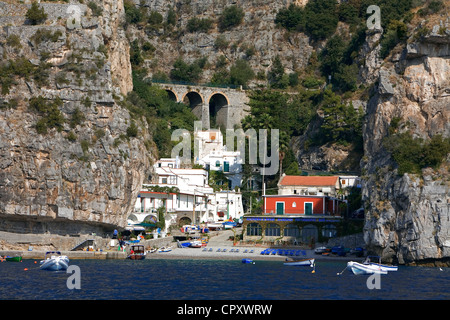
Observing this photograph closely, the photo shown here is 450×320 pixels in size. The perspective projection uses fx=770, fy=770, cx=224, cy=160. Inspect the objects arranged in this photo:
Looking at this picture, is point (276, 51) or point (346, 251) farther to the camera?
point (276, 51)

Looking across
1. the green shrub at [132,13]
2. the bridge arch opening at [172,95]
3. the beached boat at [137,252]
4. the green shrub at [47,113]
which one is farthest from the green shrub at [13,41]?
the green shrub at [132,13]

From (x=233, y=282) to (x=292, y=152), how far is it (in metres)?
43.6

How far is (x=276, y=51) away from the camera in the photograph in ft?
393

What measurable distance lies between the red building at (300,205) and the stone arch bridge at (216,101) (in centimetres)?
3146

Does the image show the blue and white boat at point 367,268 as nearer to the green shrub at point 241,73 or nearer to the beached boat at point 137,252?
the beached boat at point 137,252

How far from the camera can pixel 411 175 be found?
63844 millimetres

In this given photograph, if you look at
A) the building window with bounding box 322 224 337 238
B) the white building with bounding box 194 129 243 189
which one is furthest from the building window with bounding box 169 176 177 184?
the building window with bounding box 322 224 337 238

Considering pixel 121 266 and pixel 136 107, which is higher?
pixel 136 107

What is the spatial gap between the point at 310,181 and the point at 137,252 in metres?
22.6

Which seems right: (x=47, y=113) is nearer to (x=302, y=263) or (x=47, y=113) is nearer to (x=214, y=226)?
(x=214, y=226)

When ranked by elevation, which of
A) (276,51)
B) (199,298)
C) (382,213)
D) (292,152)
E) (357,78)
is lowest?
(199,298)

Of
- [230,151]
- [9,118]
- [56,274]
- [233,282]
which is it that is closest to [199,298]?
[233,282]

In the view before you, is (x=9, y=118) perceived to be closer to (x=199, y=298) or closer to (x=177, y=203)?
(x=177, y=203)
